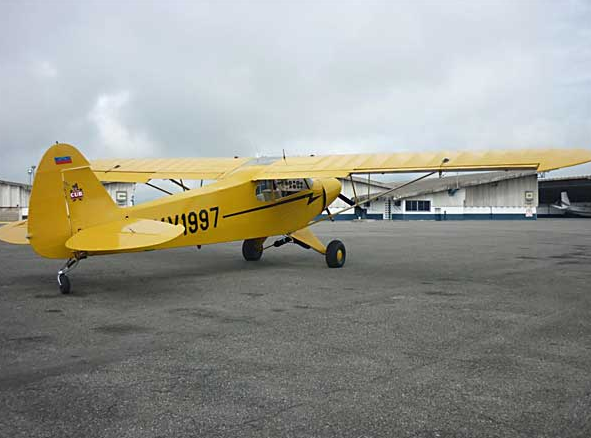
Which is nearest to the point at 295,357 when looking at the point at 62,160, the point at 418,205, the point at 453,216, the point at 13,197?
the point at 62,160

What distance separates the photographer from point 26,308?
6.88 metres

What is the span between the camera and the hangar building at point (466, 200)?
54250mm

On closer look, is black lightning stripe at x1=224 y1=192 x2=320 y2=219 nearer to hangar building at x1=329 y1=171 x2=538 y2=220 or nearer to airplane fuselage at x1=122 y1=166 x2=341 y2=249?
airplane fuselage at x1=122 y1=166 x2=341 y2=249

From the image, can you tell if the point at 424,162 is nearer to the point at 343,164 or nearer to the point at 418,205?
the point at 343,164

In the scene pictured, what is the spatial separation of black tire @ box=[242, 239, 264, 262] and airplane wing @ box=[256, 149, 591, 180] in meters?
2.09

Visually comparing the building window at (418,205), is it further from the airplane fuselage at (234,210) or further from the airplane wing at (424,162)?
the airplane wing at (424,162)

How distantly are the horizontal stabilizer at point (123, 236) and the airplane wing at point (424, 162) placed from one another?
138 inches

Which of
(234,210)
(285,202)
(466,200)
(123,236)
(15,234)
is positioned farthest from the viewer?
(466,200)

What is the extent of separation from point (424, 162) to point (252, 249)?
4808 mm

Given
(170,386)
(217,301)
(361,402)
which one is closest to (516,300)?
(217,301)

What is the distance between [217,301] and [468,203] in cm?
5130

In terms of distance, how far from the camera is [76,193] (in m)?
8.02

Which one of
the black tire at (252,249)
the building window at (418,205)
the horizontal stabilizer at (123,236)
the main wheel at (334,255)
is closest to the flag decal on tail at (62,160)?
the horizontal stabilizer at (123,236)

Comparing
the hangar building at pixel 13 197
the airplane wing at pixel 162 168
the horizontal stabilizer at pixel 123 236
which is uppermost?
the hangar building at pixel 13 197
